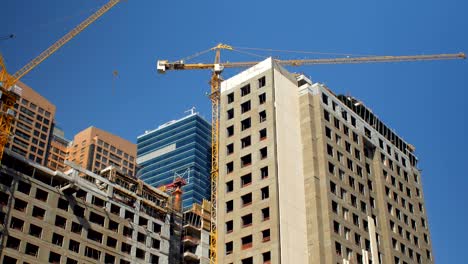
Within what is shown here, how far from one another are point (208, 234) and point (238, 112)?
59042 mm

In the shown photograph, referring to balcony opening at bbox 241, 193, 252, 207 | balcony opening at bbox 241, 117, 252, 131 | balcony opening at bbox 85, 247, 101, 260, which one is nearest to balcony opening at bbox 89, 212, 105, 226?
balcony opening at bbox 85, 247, 101, 260

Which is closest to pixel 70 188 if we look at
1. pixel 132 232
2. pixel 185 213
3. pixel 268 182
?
pixel 132 232

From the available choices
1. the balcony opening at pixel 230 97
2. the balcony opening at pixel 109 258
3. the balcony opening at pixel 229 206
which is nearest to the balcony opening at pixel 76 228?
the balcony opening at pixel 109 258

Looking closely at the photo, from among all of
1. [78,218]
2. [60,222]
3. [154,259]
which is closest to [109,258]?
[78,218]

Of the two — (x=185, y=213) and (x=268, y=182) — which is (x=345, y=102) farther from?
(x=185, y=213)

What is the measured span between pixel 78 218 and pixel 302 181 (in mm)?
48847

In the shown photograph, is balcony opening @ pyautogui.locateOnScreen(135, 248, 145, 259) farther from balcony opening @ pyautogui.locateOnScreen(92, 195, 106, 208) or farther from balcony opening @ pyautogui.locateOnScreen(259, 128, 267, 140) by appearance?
balcony opening @ pyautogui.locateOnScreen(259, 128, 267, 140)

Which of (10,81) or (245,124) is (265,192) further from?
(10,81)

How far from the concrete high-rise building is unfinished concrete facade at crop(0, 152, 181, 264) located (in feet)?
125

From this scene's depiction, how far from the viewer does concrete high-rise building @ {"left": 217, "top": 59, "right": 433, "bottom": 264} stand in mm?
95625

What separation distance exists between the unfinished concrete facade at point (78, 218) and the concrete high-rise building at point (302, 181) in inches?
1505

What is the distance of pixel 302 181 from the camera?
335 ft

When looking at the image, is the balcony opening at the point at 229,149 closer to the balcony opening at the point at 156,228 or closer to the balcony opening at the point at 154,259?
the balcony opening at the point at 154,259

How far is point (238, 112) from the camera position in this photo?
108 m
